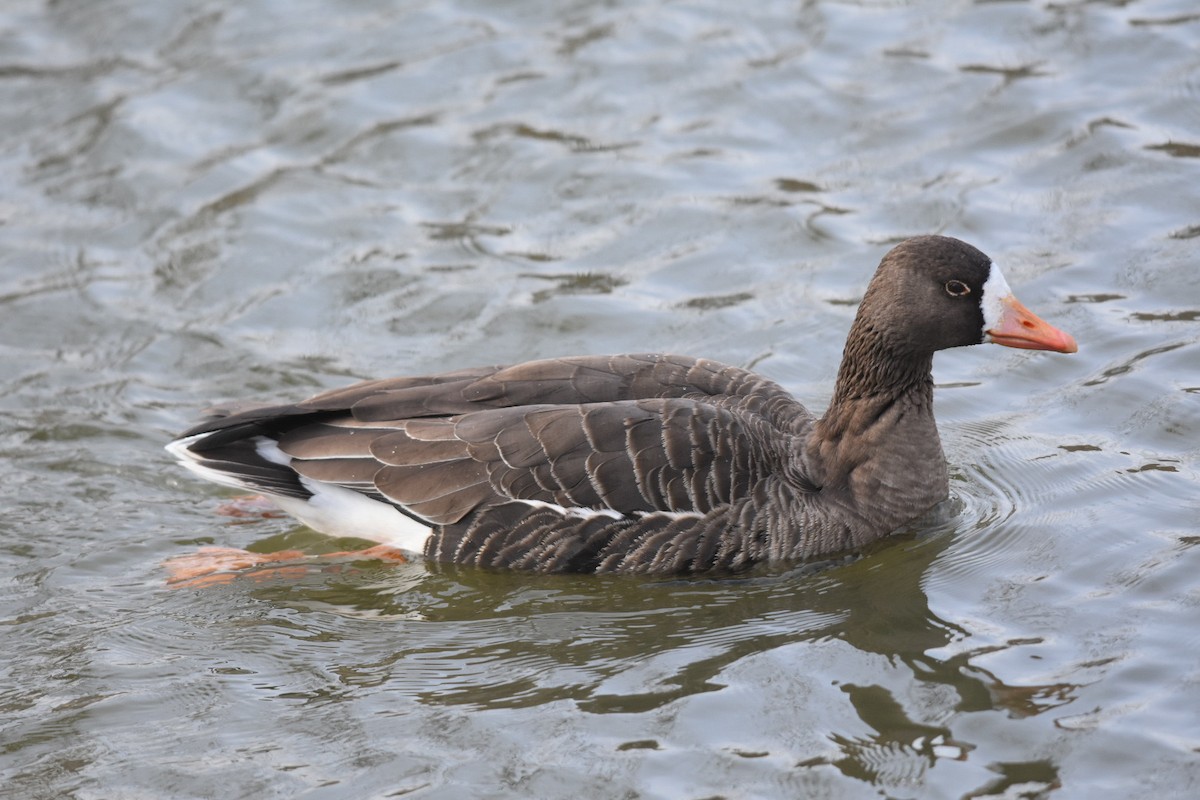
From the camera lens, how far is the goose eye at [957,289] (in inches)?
336

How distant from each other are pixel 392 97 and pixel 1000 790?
988 cm

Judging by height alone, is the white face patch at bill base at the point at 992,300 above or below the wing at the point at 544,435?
above

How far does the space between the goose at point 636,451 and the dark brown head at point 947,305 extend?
0.01 metres

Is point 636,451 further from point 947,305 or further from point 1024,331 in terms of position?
point 1024,331

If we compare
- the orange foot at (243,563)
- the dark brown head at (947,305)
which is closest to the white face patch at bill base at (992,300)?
the dark brown head at (947,305)

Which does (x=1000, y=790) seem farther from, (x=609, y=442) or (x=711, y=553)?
(x=609, y=442)

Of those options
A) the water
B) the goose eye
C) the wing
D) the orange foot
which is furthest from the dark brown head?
the orange foot

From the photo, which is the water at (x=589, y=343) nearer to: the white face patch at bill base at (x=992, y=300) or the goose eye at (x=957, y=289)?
the white face patch at bill base at (x=992, y=300)

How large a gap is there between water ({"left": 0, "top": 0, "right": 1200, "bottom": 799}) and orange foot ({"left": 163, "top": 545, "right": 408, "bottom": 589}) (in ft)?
0.39

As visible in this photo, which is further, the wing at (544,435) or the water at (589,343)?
the wing at (544,435)

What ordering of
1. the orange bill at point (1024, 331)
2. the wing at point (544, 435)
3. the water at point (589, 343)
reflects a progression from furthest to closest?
the orange bill at point (1024, 331) → the wing at point (544, 435) → the water at point (589, 343)

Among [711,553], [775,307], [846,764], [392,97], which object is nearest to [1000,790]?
[846,764]

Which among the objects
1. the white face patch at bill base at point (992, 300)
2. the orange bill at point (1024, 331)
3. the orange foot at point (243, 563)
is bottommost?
the orange foot at point (243, 563)

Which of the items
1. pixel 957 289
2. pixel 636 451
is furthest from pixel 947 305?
pixel 636 451
